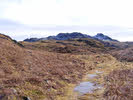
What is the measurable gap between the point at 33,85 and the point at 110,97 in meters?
7.42

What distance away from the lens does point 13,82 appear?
13852mm

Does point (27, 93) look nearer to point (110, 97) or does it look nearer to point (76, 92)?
point (76, 92)

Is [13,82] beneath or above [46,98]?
above

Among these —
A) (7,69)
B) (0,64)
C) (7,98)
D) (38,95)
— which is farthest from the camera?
(0,64)

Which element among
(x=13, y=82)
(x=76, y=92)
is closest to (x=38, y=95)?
(x=13, y=82)

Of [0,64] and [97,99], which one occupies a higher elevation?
[0,64]

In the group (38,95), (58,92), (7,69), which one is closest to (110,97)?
(58,92)

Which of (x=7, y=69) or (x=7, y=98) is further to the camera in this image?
(x=7, y=69)

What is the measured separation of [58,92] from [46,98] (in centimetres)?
201

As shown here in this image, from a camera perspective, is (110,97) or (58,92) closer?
(110,97)

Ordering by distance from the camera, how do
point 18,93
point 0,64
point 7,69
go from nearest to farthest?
point 18,93 → point 7,69 → point 0,64

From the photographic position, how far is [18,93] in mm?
12125

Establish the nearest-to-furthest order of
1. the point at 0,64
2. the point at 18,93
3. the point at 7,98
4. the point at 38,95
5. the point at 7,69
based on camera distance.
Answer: the point at 7,98
the point at 18,93
the point at 38,95
the point at 7,69
the point at 0,64

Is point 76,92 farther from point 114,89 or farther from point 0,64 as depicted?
point 0,64
